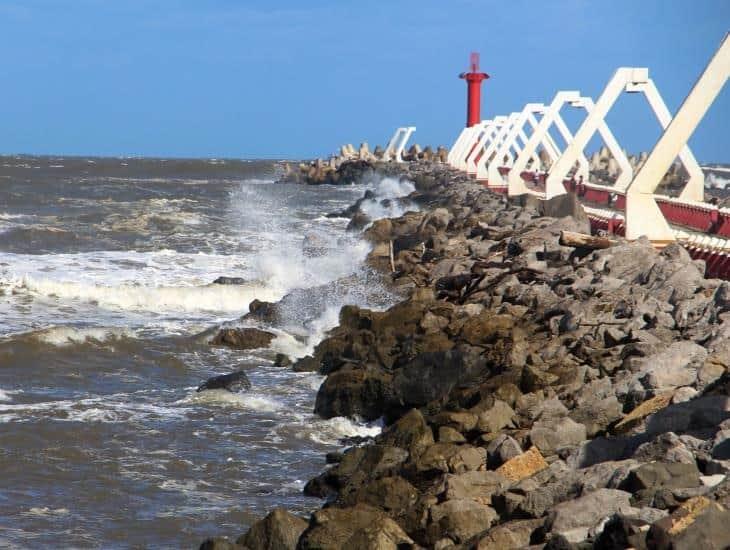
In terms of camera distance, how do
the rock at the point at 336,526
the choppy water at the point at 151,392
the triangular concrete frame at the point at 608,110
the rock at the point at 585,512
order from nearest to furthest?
the rock at the point at 585,512 < the rock at the point at 336,526 < the choppy water at the point at 151,392 < the triangular concrete frame at the point at 608,110

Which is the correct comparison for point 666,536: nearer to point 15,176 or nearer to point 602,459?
point 602,459

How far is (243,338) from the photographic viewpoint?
51.1 ft

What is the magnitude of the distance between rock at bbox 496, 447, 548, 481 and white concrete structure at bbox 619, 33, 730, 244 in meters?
7.39

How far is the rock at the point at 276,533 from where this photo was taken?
6.72 meters

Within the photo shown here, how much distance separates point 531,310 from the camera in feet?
40.6

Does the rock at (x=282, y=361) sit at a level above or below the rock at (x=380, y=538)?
below

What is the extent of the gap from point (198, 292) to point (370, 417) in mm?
10784

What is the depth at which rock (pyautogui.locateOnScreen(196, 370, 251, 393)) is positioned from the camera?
12328 mm

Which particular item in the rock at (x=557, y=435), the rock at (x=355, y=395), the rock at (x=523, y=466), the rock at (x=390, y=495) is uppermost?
the rock at (x=557, y=435)

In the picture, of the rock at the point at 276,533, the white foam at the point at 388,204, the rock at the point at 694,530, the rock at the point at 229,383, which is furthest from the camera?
the white foam at the point at 388,204

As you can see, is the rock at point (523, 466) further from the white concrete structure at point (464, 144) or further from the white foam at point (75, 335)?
the white concrete structure at point (464, 144)

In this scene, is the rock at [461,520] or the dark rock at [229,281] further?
the dark rock at [229,281]

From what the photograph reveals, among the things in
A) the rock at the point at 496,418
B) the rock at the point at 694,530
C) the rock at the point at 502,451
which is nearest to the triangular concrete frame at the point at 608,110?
the rock at the point at 496,418

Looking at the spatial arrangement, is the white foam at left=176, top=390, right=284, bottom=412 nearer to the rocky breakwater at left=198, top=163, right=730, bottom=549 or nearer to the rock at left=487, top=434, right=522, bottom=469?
the rocky breakwater at left=198, top=163, right=730, bottom=549
